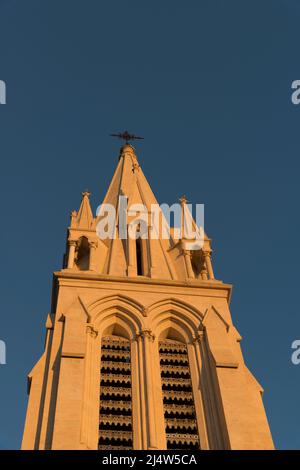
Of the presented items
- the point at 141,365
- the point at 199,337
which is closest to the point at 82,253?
the point at 199,337

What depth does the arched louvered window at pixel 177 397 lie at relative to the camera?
2408cm

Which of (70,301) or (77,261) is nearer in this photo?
(70,301)

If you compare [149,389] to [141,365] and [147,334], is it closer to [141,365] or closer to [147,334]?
[141,365]

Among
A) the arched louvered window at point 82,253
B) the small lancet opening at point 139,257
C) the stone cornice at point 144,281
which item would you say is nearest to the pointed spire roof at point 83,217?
the arched louvered window at point 82,253

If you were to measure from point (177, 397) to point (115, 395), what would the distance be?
206cm

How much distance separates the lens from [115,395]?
2555 cm

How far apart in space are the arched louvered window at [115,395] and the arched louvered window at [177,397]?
4.06 ft

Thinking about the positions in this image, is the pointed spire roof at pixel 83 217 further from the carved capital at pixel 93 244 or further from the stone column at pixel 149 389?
the stone column at pixel 149 389
